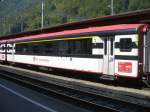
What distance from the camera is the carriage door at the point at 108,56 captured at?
1877 centimetres

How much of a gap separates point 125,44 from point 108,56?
5.55ft

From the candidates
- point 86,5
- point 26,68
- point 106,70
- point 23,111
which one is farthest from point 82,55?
point 86,5

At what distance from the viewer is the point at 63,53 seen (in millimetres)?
24266

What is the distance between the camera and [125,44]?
17562 millimetres

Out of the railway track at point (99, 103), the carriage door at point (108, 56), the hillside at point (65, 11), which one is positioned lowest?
the railway track at point (99, 103)

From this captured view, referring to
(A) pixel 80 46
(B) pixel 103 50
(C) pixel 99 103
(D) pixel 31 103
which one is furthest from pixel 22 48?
(C) pixel 99 103

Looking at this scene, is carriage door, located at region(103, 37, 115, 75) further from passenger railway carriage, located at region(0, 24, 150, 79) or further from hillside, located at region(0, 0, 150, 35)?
hillside, located at region(0, 0, 150, 35)

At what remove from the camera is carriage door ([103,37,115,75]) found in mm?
18766

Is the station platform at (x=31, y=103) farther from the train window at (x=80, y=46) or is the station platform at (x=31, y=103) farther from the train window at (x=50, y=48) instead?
the train window at (x=50, y=48)

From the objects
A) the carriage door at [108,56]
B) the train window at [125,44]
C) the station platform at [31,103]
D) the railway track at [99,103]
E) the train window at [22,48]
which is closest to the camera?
the railway track at [99,103]

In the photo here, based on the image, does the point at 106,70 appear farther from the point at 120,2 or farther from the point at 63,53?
the point at 120,2

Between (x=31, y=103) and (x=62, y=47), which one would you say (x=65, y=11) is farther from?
(x=31, y=103)

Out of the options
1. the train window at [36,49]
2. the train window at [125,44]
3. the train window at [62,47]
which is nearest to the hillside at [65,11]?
the train window at [36,49]

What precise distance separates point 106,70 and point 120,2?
59.7 meters
